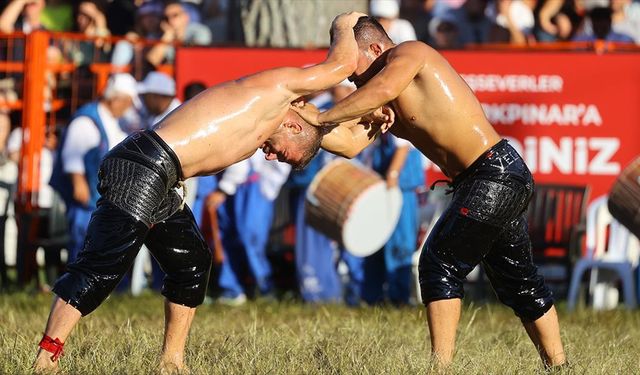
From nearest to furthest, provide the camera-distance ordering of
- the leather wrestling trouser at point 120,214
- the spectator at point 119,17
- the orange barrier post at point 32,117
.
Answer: the leather wrestling trouser at point 120,214
the orange barrier post at point 32,117
the spectator at point 119,17

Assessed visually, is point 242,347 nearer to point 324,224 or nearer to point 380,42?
point 380,42

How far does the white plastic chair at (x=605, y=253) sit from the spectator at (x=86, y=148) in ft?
12.9

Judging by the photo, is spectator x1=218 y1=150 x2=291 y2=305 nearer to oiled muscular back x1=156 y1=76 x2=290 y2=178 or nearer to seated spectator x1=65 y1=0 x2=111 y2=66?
seated spectator x1=65 y1=0 x2=111 y2=66

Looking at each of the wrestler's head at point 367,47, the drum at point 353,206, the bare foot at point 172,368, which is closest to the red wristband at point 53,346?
the bare foot at point 172,368

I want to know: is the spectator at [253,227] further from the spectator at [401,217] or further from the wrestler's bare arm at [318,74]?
the wrestler's bare arm at [318,74]

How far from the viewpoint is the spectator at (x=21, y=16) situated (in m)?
12.9

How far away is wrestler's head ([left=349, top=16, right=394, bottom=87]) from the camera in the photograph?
658 centimetres

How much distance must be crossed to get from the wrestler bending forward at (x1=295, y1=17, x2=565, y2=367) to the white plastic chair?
3714mm

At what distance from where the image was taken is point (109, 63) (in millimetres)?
11625

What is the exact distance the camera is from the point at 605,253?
10570 mm

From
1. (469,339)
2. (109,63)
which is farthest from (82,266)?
(109,63)

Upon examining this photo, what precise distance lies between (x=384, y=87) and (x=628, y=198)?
12.5ft

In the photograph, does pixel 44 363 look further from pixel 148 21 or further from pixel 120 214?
pixel 148 21

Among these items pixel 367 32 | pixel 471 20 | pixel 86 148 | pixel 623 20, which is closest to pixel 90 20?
pixel 86 148
